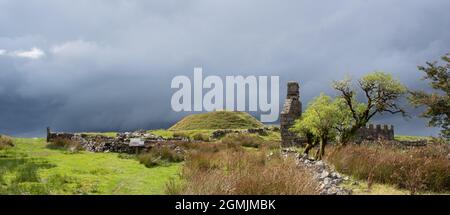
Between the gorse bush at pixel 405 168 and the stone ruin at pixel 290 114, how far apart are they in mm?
14570

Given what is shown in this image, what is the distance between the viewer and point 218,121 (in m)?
59.5

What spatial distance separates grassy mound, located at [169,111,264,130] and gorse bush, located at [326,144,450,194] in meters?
43.3

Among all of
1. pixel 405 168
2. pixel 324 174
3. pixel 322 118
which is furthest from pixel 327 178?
pixel 322 118

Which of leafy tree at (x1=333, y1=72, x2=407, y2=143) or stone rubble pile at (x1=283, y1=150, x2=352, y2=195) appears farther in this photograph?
leafy tree at (x1=333, y1=72, x2=407, y2=143)

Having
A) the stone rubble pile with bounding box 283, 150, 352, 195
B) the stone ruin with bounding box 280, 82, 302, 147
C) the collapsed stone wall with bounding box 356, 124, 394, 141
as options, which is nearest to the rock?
the stone rubble pile with bounding box 283, 150, 352, 195

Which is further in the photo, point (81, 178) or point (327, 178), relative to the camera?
point (81, 178)

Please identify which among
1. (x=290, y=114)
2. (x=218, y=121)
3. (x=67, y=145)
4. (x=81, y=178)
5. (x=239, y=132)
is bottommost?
(x=239, y=132)

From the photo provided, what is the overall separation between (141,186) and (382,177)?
19.2 feet

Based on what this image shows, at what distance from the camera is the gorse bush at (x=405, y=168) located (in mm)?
11656

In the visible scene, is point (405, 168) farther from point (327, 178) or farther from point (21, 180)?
point (21, 180)

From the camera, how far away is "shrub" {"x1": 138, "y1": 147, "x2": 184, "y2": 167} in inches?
701

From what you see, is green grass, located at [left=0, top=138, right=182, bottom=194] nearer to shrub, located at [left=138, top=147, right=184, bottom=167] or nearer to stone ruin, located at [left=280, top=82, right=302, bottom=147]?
shrub, located at [left=138, top=147, right=184, bottom=167]

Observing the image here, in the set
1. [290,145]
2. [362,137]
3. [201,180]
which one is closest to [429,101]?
[362,137]

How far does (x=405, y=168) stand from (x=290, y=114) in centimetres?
1650
